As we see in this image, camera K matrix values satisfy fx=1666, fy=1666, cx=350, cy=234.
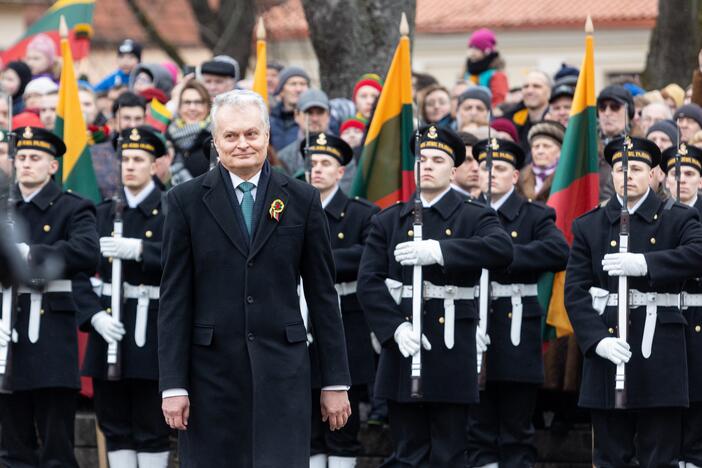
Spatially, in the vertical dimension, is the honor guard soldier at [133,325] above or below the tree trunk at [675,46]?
below

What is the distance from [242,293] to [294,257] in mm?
296

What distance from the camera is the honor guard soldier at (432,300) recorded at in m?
9.73

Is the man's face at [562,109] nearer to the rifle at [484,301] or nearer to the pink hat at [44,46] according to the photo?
the rifle at [484,301]

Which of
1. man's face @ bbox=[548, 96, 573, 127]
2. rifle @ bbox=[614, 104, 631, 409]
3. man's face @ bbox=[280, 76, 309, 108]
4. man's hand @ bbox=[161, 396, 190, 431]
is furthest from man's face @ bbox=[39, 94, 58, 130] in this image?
man's hand @ bbox=[161, 396, 190, 431]

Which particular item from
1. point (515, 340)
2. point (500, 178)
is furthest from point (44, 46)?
point (515, 340)

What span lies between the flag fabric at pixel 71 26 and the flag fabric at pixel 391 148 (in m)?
4.44

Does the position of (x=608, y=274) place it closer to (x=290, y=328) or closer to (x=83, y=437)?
(x=290, y=328)

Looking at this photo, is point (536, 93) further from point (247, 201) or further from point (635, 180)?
point (247, 201)

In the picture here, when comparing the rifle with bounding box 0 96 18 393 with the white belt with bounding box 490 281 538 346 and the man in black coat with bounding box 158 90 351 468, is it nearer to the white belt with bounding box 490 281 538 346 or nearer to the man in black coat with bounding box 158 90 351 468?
the white belt with bounding box 490 281 538 346

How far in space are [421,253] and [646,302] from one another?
52.5 inches

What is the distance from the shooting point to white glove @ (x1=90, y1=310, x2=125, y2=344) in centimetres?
1070

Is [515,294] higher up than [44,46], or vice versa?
[44,46]

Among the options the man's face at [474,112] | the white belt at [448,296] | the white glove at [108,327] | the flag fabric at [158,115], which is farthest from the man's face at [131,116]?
the white belt at [448,296]

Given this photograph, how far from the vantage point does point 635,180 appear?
9750 millimetres
